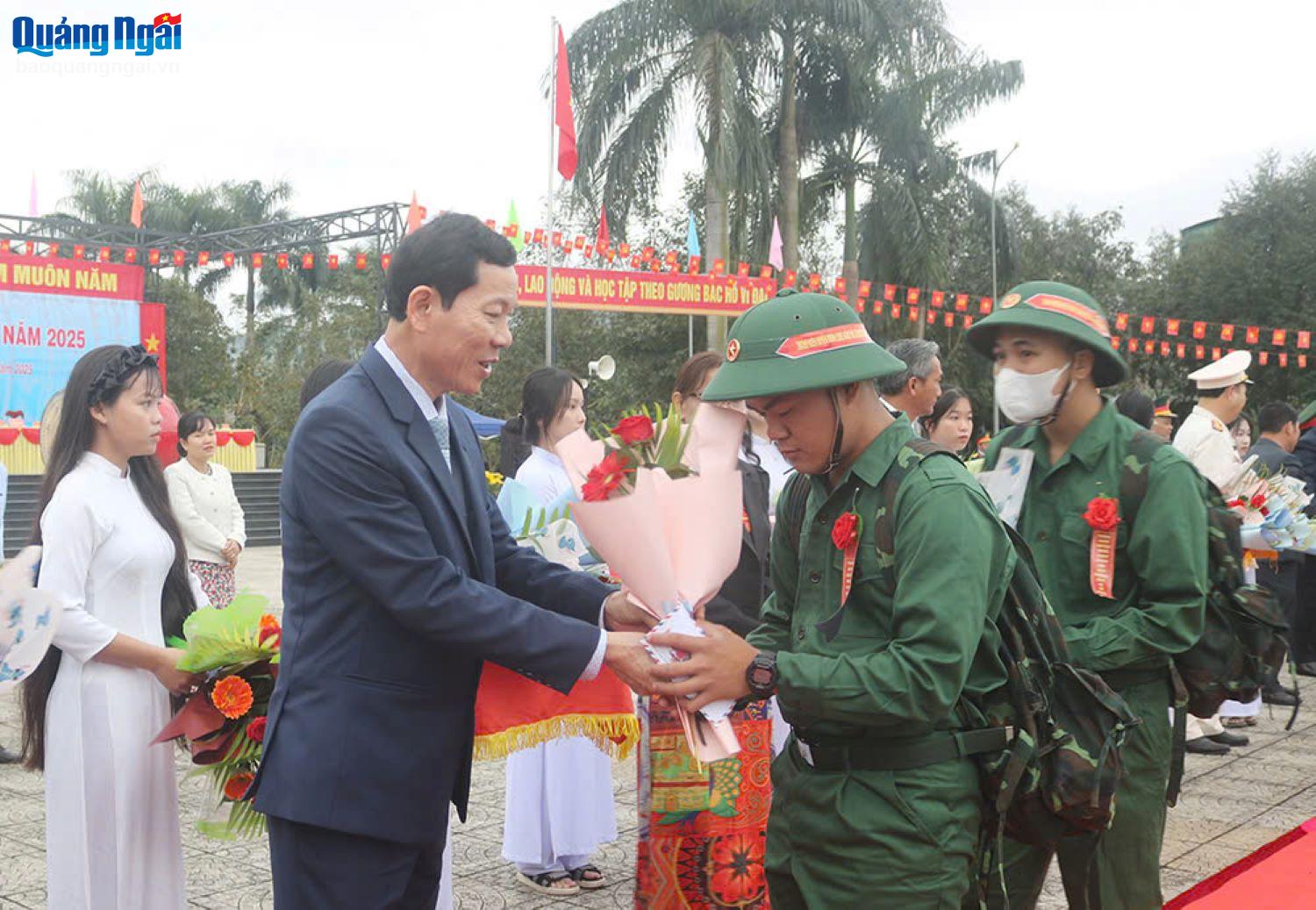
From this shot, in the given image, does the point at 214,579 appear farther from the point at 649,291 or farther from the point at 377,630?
the point at 649,291

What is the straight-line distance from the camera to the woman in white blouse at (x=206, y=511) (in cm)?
738

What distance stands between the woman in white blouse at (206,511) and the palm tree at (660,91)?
510 inches

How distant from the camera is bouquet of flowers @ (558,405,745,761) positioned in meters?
2.19

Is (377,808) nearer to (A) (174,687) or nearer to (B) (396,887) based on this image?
(B) (396,887)

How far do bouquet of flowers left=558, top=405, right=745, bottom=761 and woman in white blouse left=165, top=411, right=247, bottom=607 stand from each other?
5608 millimetres

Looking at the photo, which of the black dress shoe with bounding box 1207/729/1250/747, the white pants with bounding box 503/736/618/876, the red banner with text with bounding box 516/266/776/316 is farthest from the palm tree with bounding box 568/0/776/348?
the white pants with bounding box 503/736/618/876

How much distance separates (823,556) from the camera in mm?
2176

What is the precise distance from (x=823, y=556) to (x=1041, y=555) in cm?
96

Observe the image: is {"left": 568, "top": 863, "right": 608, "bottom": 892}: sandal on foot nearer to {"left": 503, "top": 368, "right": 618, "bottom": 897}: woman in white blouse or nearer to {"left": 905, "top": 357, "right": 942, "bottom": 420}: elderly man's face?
{"left": 503, "top": 368, "right": 618, "bottom": 897}: woman in white blouse

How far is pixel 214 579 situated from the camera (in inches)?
296

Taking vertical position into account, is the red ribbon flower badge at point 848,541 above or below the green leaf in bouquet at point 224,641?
above

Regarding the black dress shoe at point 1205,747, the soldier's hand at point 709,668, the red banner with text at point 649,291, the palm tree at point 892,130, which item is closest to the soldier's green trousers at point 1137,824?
the soldier's hand at point 709,668

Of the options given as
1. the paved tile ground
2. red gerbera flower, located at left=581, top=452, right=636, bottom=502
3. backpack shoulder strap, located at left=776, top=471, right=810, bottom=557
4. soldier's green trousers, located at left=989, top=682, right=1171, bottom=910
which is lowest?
the paved tile ground

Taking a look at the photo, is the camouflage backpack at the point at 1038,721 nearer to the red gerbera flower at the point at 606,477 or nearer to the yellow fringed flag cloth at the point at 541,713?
the red gerbera flower at the point at 606,477
